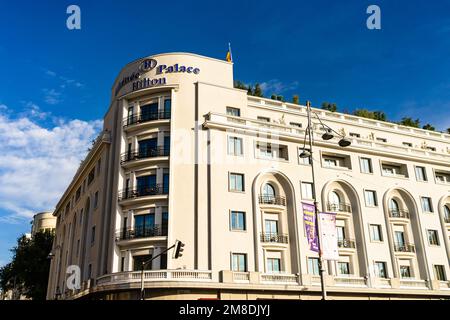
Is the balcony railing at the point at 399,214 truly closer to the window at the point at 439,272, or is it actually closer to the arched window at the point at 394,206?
the arched window at the point at 394,206

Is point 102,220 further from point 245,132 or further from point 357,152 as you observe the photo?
point 357,152

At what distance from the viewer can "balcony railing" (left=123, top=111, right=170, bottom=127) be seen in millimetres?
40750

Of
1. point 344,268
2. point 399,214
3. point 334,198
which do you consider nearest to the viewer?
point 344,268

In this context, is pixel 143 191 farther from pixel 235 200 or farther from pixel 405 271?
pixel 405 271

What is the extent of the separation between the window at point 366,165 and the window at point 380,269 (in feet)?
32.0

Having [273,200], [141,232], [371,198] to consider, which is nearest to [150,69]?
[141,232]

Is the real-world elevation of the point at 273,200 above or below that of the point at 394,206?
below

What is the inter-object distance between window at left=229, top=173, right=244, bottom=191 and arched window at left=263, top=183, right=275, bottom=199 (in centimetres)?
271

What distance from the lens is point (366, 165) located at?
45438 millimetres

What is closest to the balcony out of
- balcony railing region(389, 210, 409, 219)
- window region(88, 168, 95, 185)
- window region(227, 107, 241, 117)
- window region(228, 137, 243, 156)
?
window region(228, 137, 243, 156)

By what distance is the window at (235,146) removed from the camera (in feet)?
131

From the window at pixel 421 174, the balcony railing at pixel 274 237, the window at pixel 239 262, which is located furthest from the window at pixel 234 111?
the window at pixel 421 174

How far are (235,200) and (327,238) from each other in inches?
697
